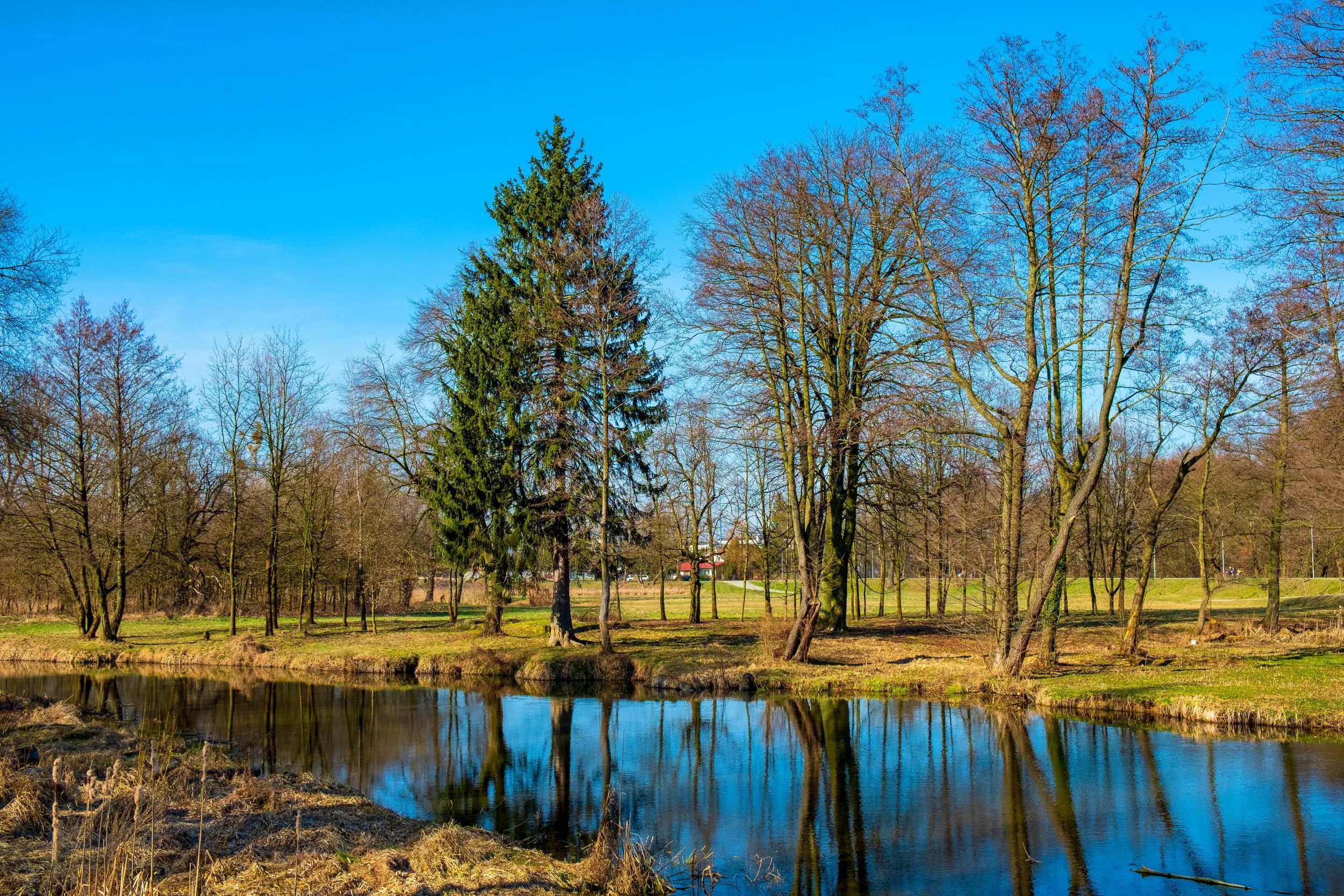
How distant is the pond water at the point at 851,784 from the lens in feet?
29.1

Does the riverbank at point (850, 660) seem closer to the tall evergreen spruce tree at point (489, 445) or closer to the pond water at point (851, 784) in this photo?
the pond water at point (851, 784)

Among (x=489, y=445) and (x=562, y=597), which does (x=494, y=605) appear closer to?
(x=562, y=597)

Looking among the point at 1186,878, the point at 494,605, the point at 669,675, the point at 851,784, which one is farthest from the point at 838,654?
the point at 1186,878

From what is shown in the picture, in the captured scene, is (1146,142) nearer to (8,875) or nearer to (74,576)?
(8,875)

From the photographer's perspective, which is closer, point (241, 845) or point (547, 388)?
point (241, 845)

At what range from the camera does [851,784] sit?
1233 centimetres

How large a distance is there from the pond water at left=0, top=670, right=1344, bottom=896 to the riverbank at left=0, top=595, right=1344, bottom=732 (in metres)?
1.14

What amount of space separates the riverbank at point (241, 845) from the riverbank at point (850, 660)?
11.0 meters

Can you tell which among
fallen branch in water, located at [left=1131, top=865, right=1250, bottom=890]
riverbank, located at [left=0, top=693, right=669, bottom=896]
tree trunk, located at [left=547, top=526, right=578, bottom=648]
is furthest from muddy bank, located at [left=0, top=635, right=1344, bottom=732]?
riverbank, located at [left=0, top=693, right=669, bottom=896]

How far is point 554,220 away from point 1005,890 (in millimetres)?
23202

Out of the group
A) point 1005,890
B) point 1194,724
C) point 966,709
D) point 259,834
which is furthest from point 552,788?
point 1194,724

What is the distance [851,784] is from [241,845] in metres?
7.66

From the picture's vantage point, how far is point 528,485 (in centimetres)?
2772

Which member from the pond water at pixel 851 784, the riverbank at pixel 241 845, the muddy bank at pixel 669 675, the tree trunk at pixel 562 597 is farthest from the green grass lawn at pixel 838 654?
the riverbank at pixel 241 845
